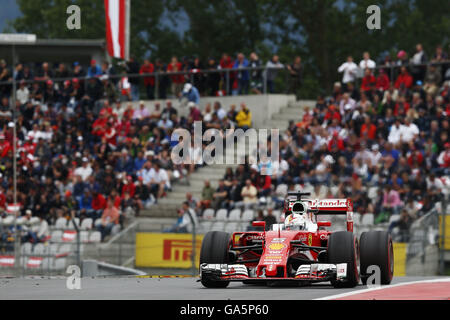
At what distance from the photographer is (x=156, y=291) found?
14.3 m

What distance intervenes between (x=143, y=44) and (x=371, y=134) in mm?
32479

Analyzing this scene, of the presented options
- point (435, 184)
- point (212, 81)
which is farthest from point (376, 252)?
point (212, 81)

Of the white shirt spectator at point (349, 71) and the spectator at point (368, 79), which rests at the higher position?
the white shirt spectator at point (349, 71)

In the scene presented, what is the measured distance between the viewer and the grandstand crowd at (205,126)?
25859 millimetres

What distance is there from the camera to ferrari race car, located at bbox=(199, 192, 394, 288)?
14133 millimetres

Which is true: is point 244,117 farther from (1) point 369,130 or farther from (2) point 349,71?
(1) point 369,130

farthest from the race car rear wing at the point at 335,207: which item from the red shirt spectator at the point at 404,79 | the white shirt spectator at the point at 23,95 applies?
the white shirt spectator at the point at 23,95

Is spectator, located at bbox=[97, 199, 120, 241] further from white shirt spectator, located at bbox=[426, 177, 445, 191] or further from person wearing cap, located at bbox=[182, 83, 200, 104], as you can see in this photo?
white shirt spectator, located at bbox=[426, 177, 445, 191]

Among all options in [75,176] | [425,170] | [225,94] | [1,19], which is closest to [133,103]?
[225,94]

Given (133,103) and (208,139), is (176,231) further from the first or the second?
(133,103)

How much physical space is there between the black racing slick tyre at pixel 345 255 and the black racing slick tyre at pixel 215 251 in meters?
1.56

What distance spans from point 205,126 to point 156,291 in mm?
17127

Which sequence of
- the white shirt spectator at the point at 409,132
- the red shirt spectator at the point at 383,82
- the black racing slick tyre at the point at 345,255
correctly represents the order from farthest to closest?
Answer: the red shirt spectator at the point at 383,82, the white shirt spectator at the point at 409,132, the black racing slick tyre at the point at 345,255

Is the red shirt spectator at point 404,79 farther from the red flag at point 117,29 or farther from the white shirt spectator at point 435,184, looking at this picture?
the red flag at point 117,29
